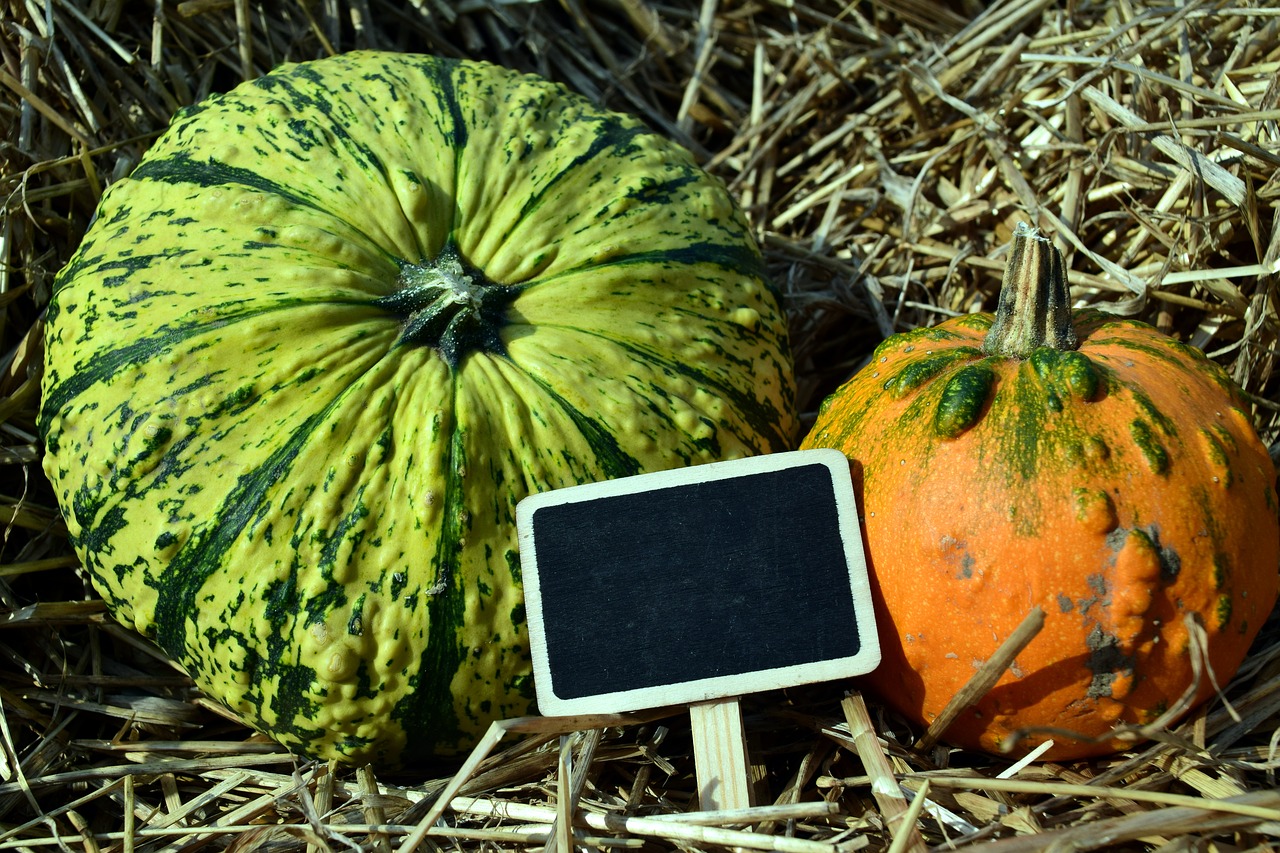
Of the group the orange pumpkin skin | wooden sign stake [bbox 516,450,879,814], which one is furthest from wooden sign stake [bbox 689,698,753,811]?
the orange pumpkin skin

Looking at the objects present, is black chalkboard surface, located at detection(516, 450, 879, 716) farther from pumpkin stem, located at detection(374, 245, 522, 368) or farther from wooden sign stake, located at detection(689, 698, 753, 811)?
pumpkin stem, located at detection(374, 245, 522, 368)

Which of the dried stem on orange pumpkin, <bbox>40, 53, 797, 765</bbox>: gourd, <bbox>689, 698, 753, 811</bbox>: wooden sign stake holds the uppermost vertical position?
<bbox>40, 53, 797, 765</bbox>: gourd

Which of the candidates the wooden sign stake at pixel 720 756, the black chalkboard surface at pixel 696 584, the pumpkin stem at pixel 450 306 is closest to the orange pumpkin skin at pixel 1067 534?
the black chalkboard surface at pixel 696 584

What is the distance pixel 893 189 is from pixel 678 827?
2269 mm

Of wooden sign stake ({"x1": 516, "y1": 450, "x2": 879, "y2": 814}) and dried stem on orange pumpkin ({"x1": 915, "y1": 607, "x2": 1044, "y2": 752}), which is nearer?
dried stem on orange pumpkin ({"x1": 915, "y1": 607, "x2": 1044, "y2": 752})

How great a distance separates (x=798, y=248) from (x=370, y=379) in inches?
71.9

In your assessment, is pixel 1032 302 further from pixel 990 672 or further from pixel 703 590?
pixel 703 590

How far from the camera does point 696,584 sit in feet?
6.78

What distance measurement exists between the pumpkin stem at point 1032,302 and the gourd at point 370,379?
555 mm

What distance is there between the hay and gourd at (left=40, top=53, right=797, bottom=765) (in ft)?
0.94

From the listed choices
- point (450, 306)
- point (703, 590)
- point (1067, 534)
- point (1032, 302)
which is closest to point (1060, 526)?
point (1067, 534)

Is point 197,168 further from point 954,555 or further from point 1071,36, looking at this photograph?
point 1071,36

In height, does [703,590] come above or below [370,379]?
below

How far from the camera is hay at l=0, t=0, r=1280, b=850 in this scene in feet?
6.64
